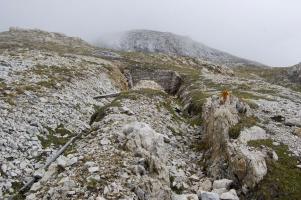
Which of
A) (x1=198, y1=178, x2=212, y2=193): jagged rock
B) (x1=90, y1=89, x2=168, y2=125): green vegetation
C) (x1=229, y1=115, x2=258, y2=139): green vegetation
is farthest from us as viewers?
(x1=90, y1=89, x2=168, y2=125): green vegetation

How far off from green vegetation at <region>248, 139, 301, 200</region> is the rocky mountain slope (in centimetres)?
5

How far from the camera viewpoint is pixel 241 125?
22.5 meters

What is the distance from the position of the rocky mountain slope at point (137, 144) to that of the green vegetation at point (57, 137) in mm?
59

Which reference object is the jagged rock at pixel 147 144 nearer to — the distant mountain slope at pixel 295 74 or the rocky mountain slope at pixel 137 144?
the rocky mountain slope at pixel 137 144

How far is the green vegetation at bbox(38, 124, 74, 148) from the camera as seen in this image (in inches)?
816

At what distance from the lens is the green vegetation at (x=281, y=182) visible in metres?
16.5

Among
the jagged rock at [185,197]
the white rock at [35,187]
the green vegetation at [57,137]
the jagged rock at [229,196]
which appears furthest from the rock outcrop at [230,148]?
the white rock at [35,187]

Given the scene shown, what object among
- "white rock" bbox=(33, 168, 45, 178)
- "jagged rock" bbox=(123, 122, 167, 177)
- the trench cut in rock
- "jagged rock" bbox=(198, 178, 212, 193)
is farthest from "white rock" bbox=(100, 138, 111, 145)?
the trench cut in rock

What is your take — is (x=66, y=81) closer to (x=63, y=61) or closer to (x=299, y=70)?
(x=63, y=61)

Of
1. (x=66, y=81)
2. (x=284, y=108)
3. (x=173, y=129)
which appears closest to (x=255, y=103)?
(x=284, y=108)

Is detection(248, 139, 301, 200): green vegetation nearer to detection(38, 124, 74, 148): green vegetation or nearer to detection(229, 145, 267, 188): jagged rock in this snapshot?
detection(229, 145, 267, 188): jagged rock

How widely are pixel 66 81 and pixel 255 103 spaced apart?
57.2 feet

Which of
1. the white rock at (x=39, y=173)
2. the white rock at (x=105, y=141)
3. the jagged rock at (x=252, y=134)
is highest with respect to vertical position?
the jagged rock at (x=252, y=134)

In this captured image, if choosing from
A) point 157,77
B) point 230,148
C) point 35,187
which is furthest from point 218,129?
point 157,77
